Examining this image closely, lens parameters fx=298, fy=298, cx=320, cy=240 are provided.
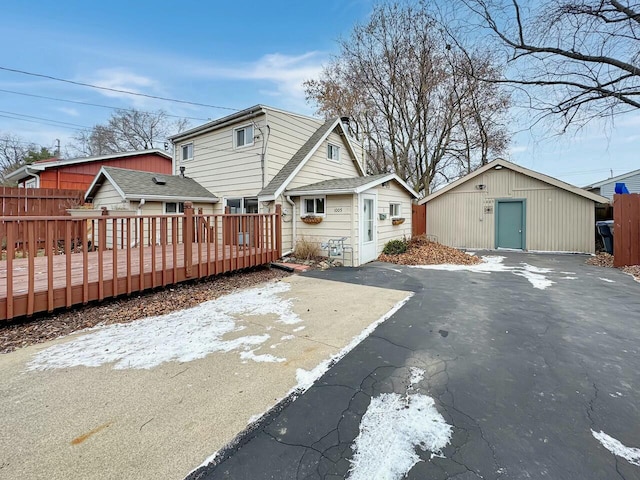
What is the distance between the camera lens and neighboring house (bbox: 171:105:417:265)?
8.99 meters

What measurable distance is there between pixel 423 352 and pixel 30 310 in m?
5.04

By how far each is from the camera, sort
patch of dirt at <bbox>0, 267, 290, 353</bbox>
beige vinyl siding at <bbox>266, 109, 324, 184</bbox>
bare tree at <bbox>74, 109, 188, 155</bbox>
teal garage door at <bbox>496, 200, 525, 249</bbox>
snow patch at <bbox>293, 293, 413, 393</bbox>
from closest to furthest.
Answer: snow patch at <bbox>293, 293, 413, 393</bbox>
patch of dirt at <bbox>0, 267, 290, 353</bbox>
beige vinyl siding at <bbox>266, 109, 324, 184</bbox>
teal garage door at <bbox>496, 200, 525, 249</bbox>
bare tree at <bbox>74, 109, 188, 155</bbox>

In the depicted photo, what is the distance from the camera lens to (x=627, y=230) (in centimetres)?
830

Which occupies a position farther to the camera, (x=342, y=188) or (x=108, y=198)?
A: (x=108, y=198)

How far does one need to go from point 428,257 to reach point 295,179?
510 cm

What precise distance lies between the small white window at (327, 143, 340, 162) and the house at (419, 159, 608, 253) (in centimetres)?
496

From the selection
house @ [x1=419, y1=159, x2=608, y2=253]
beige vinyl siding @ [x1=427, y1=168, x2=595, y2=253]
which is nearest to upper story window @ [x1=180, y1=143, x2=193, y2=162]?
house @ [x1=419, y1=159, x2=608, y2=253]

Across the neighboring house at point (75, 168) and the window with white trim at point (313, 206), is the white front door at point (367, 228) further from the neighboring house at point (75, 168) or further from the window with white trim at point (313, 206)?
the neighboring house at point (75, 168)

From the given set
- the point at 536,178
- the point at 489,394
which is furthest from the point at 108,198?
the point at 536,178

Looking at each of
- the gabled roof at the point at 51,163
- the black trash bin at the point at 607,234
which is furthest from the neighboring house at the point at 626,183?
the gabled roof at the point at 51,163

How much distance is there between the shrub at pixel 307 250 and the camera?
911 cm

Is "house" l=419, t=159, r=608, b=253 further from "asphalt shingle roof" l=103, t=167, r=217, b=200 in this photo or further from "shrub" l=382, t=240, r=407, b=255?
"asphalt shingle roof" l=103, t=167, r=217, b=200

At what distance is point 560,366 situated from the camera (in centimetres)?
296

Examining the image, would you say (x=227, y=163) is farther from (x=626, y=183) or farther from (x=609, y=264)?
(x=626, y=183)
